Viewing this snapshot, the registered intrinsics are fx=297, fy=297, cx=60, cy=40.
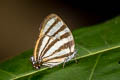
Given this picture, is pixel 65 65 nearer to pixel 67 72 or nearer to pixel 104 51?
pixel 67 72

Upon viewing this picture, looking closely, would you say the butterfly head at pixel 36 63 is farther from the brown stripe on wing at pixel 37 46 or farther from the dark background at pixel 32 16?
the dark background at pixel 32 16

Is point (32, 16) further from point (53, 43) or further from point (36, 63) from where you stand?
point (36, 63)

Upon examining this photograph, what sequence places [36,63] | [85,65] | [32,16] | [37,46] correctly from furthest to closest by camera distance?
[32,16]
[37,46]
[36,63]
[85,65]

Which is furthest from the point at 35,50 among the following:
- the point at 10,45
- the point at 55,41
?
the point at 10,45

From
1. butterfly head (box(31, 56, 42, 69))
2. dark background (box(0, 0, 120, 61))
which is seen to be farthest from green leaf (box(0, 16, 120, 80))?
dark background (box(0, 0, 120, 61))

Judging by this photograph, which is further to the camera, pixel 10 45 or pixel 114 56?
pixel 10 45

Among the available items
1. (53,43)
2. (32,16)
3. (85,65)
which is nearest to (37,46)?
(53,43)

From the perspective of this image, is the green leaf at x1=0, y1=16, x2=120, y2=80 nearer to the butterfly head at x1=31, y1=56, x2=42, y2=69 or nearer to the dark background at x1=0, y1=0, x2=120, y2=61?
the butterfly head at x1=31, y1=56, x2=42, y2=69

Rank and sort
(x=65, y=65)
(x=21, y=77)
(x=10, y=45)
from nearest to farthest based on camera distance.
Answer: (x=21, y=77), (x=65, y=65), (x=10, y=45)
